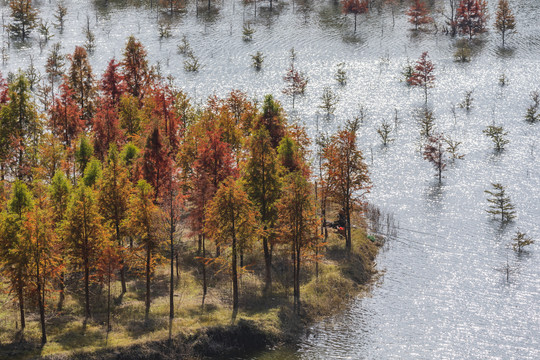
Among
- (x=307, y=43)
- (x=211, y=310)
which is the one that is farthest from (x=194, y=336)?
(x=307, y=43)

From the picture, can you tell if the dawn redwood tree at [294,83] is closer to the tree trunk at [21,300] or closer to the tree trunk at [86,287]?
the tree trunk at [86,287]

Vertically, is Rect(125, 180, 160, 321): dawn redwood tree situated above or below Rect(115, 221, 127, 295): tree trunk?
above

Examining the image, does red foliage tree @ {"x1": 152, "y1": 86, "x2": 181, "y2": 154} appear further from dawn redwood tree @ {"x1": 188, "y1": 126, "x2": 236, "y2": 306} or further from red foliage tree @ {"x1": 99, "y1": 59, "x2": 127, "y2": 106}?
red foliage tree @ {"x1": 99, "y1": 59, "x2": 127, "y2": 106}

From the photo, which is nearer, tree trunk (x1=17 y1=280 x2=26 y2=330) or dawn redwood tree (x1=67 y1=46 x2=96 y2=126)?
tree trunk (x1=17 y1=280 x2=26 y2=330)

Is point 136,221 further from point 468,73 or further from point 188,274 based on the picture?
point 468,73

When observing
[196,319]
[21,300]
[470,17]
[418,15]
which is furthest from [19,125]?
[470,17]

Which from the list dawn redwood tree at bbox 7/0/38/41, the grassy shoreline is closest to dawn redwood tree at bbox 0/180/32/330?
the grassy shoreline
